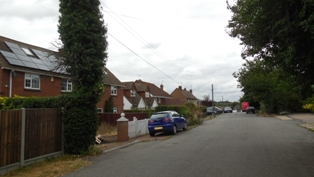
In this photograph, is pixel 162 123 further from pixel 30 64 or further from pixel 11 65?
pixel 11 65

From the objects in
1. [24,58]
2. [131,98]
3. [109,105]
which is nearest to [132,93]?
[131,98]

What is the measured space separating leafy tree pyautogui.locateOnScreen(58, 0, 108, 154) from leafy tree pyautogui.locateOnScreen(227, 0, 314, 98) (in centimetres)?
565

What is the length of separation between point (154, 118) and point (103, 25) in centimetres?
828

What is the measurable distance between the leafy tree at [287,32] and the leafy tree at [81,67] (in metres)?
5.65

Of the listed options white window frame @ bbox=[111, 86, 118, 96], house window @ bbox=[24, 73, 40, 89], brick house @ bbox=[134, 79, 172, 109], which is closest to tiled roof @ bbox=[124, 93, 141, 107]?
brick house @ bbox=[134, 79, 172, 109]

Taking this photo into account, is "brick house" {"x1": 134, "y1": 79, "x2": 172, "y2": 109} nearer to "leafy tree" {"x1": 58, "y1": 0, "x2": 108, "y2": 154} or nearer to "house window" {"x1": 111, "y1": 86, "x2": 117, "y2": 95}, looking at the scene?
"house window" {"x1": 111, "y1": 86, "x2": 117, "y2": 95}

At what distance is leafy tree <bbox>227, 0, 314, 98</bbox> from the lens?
782cm

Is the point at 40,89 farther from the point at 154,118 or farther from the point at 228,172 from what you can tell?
the point at 228,172

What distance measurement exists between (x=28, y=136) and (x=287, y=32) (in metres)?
8.31

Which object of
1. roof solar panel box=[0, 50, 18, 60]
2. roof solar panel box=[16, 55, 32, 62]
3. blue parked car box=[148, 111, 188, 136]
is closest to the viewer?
blue parked car box=[148, 111, 188, 136]

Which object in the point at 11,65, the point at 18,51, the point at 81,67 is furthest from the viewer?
the point at 18,51

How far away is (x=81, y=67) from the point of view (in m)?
10.2

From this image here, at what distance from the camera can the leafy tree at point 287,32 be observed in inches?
308

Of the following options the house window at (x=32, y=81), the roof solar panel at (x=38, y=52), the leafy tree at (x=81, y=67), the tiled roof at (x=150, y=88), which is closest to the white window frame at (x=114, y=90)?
the roof solar panel at (x=38, y=52)
